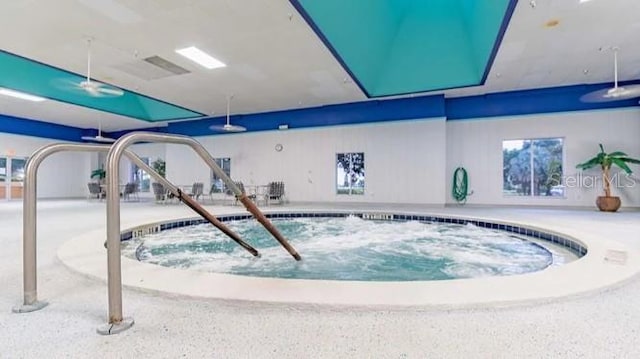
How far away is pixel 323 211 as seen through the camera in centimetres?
763

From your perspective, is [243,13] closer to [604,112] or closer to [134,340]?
[134,340]

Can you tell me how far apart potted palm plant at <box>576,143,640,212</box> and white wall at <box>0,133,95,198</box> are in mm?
18223

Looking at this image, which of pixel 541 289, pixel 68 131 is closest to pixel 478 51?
pixel 541 289

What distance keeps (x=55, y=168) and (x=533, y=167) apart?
1789 centimetres

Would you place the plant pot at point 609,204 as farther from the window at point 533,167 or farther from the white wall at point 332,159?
the white wall at point 332,159

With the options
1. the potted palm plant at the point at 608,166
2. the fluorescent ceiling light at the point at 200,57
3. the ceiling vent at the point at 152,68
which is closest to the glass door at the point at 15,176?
the ceiling vent at the point at 152,68

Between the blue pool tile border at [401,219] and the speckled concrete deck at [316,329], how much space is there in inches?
93.4

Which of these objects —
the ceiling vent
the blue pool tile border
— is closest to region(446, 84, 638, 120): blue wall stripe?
the blue pool tile border

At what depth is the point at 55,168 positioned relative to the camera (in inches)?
541

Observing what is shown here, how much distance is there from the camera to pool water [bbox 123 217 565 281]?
11.4 ft

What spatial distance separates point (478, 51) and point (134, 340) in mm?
7117

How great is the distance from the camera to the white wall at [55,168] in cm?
1216

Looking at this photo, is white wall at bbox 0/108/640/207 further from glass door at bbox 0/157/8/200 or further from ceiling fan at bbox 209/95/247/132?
ceiling fan at bbox 209/95/247/132

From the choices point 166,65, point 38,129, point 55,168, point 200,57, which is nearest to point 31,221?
point 200,57
